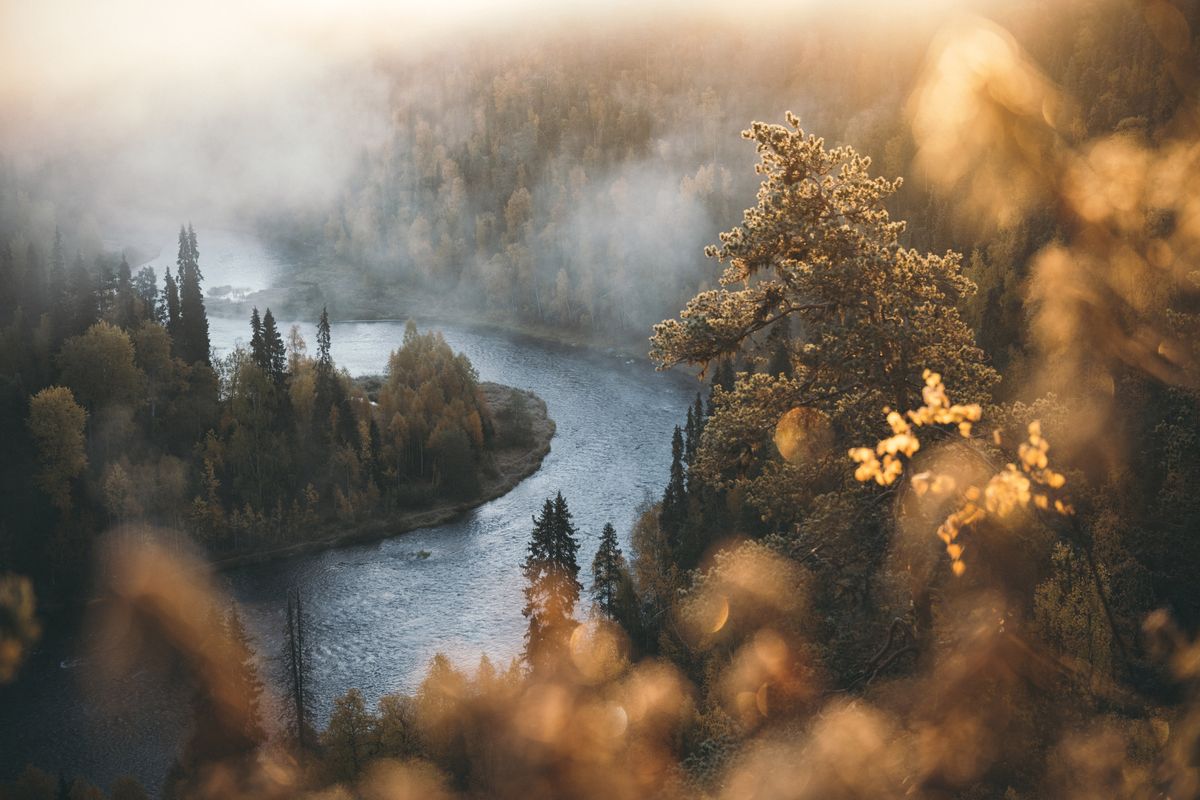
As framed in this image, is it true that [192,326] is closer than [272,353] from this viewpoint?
No

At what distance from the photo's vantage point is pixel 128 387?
76438mm

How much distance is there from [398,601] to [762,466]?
5234 cm

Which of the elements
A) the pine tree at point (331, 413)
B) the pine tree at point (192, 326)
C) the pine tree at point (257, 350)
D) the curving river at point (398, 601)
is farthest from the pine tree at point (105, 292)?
the curving river at point (398, 601)

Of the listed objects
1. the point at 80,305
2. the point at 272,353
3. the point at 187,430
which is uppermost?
the point at 80,305

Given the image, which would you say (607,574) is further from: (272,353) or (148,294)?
(148,294)

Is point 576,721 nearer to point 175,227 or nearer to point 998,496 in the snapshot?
point 998,496

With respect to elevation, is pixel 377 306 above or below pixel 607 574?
below

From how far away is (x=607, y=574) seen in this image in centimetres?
5819

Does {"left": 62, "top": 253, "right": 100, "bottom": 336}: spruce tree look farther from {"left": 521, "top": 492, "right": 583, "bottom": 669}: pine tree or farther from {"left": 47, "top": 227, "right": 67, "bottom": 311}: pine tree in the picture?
{"left": 521, "top": 492, "right": 583, "bottom": 669}: pine tree

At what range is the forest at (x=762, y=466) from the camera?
12.4 metres

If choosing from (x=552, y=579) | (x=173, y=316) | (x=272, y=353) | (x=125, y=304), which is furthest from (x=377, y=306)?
(x=552, y=579)

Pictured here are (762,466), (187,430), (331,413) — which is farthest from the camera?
(331,413)

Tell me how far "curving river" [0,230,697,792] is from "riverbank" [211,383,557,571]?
1024 millimetres

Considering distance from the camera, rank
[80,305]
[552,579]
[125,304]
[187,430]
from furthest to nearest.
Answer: [125,304] → [80,305] → [187,430] → [552,579]
